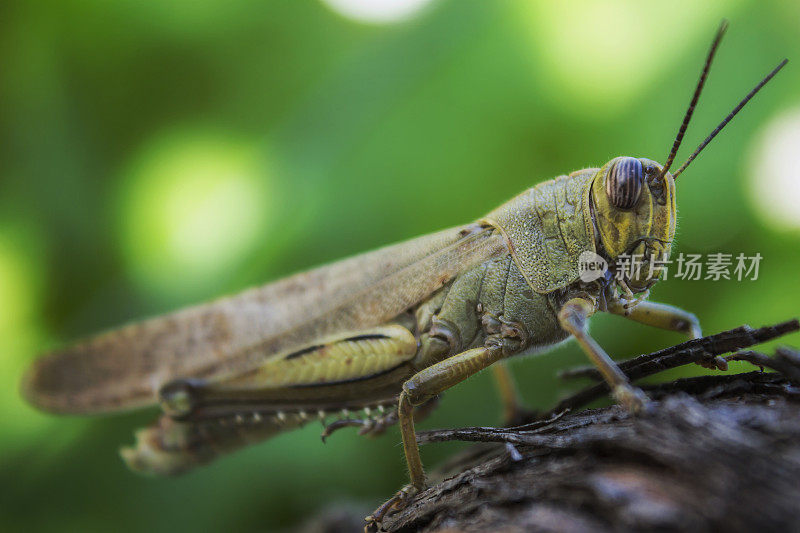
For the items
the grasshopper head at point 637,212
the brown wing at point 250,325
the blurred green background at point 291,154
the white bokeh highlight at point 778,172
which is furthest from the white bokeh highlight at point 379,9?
the white bokeh highlight at point 778,172

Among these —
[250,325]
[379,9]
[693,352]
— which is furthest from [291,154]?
[693,352]

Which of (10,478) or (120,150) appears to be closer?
(10,478)

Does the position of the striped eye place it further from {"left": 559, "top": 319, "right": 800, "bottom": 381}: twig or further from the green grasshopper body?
{"left": 559, "top": 319, "right": 800, "bottom": 381}: twig

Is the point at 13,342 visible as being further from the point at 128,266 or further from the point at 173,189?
the point at 173,189

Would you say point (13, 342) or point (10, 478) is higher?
point (13, 342)

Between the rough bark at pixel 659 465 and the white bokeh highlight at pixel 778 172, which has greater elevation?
the white bokeh highlight at pixel 778 172

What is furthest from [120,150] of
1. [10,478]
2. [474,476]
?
[474,476]

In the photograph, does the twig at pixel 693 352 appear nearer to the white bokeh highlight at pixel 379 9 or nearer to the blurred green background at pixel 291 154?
the blurred green background at pixel 291 154
